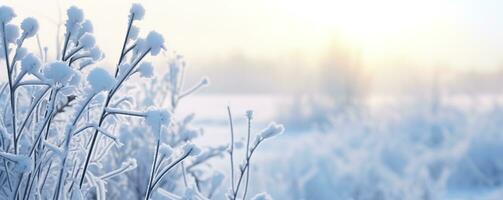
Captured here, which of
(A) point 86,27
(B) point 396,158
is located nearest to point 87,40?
(A) point 86,27

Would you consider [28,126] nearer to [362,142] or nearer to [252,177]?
[252,177]

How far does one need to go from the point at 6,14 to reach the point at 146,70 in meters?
0.28

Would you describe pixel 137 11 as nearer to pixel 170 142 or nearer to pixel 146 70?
pixel 146 70

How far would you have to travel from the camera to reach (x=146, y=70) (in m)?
1.31

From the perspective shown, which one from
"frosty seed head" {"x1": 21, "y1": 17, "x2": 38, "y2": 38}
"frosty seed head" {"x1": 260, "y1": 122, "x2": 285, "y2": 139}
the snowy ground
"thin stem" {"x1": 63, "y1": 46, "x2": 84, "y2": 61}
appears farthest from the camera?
the snowy ground

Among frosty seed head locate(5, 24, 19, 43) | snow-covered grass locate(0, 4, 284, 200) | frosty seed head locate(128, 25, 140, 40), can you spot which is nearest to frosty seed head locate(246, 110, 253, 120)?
snow-covered grass locate(0, 4, 284, 200)

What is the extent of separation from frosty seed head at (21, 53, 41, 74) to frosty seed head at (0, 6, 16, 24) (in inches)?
3.0

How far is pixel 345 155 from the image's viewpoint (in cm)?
817

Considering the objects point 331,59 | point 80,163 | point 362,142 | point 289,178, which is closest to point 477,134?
point 362,142

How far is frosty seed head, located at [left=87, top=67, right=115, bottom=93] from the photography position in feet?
3.87

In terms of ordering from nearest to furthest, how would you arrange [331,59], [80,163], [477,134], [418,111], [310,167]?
[80,163] < [310,167] < [477,134] < [418,111] < [331,59]

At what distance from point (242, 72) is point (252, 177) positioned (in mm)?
37478

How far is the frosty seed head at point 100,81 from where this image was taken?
118cm

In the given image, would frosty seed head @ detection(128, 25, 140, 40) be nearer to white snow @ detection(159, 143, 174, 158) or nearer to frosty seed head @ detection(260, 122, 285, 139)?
white snow @ detection(159, 143, 174, 158)
